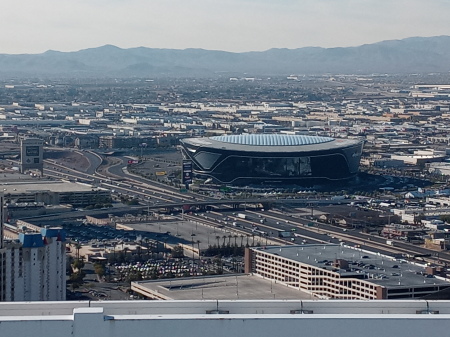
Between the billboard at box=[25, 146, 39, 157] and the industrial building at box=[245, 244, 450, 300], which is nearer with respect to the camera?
the industrial building at box=[245, 244, 450, 300]

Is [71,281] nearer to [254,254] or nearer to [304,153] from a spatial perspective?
[254,254]

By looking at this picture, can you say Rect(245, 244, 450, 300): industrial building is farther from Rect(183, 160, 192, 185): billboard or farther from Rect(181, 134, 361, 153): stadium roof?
Rect(181, 134, 361, 153): stadium roof

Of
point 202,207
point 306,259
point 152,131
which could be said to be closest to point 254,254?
point 306,259

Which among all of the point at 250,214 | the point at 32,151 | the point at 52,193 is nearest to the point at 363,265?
the point at 250,214

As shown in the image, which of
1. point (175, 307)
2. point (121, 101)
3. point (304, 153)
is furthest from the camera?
point (121, 101)

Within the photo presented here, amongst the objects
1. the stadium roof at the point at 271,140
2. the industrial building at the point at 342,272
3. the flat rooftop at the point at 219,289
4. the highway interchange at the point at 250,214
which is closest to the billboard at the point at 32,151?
the highway interchange at the point at 250,214

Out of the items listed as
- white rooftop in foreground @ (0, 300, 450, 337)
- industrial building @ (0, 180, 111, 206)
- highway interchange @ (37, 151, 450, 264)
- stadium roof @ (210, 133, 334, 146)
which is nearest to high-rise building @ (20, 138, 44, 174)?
highway interchange @ (37, 151, 450, 264)

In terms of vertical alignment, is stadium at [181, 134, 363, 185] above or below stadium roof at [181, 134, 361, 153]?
below
